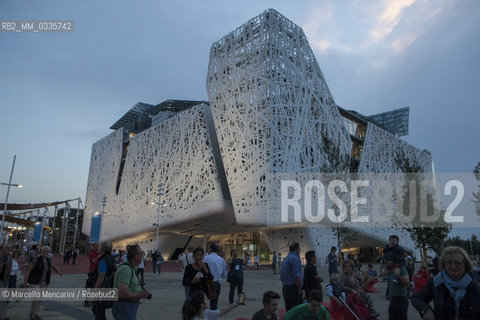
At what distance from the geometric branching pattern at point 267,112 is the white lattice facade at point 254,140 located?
76mm

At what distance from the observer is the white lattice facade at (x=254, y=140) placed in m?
27.2

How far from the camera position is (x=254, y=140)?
91.5ft

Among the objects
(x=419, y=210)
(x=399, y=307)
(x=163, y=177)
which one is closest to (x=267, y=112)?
(x=419, y=210)

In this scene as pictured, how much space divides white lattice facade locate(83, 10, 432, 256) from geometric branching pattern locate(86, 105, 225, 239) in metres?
0.11

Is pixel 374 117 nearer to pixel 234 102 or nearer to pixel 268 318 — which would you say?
pixel 234 102

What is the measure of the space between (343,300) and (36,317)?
20.1 feet

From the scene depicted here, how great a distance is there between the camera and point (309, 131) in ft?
92.2

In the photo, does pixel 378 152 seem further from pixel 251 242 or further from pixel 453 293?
pixel 453 293

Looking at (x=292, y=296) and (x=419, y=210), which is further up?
(x=419, y=210)

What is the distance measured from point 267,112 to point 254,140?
2.35 metres

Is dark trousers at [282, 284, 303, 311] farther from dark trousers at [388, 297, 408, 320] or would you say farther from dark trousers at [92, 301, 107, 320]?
dark trousers at [92, 301, 107, 320]

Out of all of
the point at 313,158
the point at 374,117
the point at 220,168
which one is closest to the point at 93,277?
the point at 313,158

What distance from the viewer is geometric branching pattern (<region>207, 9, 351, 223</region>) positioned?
88.6 feet

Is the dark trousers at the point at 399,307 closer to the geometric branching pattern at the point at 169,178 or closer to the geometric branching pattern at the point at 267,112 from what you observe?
the geometric branching pattern at the point at 267,112
